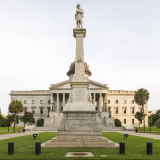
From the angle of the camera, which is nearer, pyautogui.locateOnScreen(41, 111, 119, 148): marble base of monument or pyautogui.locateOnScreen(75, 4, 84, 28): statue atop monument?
pyautogui.locateOnScreen(41, 111, 119, 148): marble base of monument

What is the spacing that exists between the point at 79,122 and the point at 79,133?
98 cm

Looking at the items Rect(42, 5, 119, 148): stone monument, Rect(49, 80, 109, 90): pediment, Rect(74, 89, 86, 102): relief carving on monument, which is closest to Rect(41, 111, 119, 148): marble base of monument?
Rect(42, 5, 119, 148): stone monument

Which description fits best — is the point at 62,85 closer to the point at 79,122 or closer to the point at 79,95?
the point at 79,95

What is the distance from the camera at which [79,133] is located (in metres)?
17.4

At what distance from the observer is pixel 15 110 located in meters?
47.9

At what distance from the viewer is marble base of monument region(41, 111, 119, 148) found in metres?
16.1

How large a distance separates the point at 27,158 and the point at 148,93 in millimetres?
48024

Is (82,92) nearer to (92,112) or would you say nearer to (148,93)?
(92,112)

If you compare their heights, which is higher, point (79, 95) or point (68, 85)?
point (68, 85)

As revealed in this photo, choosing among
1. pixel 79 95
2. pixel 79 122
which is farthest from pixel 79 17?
pixel 79 122

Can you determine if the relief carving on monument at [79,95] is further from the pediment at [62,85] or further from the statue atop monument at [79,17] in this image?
the pediment at [62,85]

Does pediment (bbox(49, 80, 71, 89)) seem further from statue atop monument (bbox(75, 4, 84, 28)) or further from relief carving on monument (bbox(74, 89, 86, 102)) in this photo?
relief carving on monument (bbox(74, 89, 86, 102))

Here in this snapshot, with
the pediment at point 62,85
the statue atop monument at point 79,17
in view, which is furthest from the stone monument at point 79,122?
the pediment at point 62,85

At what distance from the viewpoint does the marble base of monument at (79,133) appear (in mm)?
16078
